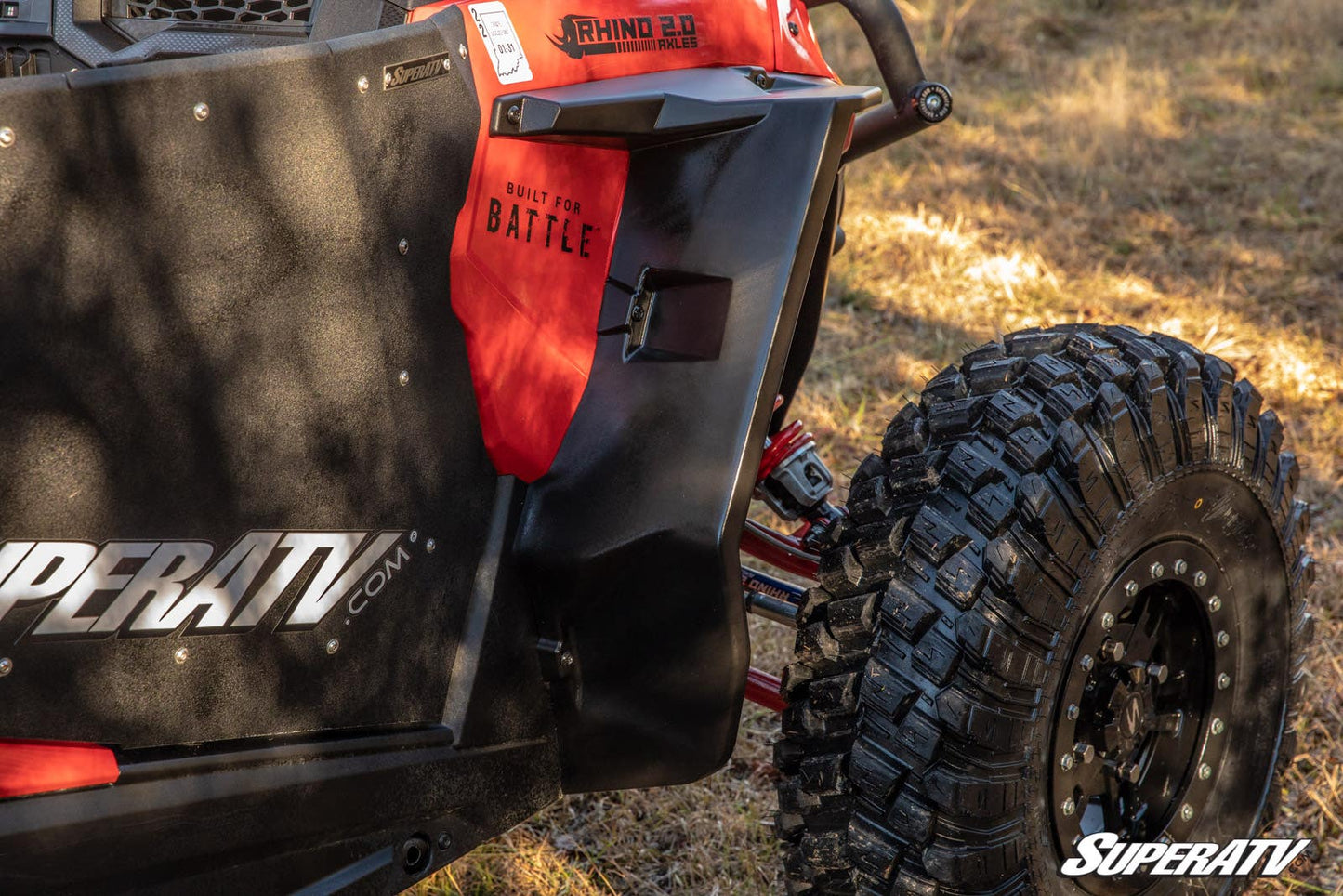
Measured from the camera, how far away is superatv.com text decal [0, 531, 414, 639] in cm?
126

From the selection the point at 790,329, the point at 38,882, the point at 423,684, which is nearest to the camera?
the point at 38,882

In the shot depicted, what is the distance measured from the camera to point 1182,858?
2152mm

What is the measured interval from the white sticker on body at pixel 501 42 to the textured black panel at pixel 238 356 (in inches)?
2.3

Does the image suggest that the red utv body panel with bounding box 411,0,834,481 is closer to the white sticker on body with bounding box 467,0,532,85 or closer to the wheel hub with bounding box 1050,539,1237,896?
the white sticker on body with bounding box 467,0,532,85

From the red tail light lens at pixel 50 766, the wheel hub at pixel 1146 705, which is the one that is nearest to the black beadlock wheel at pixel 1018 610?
the wheel hub at pixel 1146 705

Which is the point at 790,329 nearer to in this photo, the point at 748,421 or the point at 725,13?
the point at 748,421

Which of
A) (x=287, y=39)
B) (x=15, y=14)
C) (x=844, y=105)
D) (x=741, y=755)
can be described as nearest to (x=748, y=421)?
(x=844, y=105)

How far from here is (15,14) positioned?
5.37ft

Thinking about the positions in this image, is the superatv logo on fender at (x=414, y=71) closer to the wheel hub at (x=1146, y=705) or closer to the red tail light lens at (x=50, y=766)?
the red tail light lens at (x=50, y=766)

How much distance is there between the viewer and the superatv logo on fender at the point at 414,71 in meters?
1.47

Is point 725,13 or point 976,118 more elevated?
point 725,13

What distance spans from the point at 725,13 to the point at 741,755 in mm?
1623

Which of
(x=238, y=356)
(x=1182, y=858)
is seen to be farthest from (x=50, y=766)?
(x=1182, y=858)

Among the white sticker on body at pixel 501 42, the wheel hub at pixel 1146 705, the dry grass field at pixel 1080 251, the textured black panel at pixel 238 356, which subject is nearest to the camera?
the textured black panel at pixel 238 356
